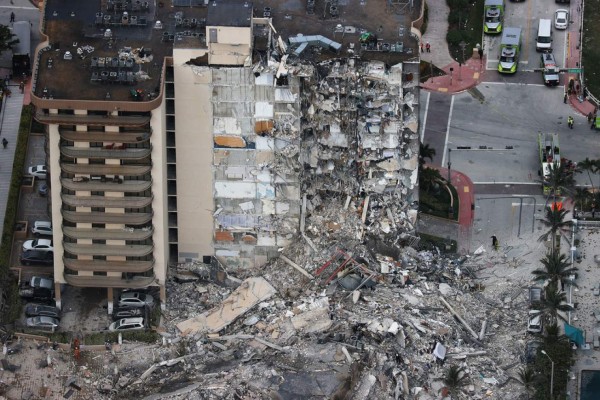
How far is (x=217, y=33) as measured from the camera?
183625 millimetres

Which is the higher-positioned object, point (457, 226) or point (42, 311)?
point (457, 226)

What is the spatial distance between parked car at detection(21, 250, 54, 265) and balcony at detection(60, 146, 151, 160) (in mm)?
13516

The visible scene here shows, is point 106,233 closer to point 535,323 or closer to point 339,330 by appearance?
point 339,330

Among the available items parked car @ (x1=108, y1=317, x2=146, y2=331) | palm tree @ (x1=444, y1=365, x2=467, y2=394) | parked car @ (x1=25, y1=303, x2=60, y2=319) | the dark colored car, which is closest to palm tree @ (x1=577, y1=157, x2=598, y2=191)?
the dark colored car

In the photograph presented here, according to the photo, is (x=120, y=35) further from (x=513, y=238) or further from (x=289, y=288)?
(x=513, y=238)

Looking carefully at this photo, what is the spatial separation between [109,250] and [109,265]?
1422 millimetres

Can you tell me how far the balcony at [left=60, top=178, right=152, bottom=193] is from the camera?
182625 millimetres

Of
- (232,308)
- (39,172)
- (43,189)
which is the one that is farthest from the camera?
(39,172)

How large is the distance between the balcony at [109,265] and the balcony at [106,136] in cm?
1135

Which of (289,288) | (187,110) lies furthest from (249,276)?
(187,110)

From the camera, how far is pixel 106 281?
7313 inches

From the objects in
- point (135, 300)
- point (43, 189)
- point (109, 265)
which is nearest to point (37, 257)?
point (43, 189)

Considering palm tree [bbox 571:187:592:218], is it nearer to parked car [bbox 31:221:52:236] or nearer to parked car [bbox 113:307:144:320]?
parked car [bbox 113:307:144:320]

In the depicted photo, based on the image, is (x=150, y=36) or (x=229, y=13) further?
(x=150, y=36)
